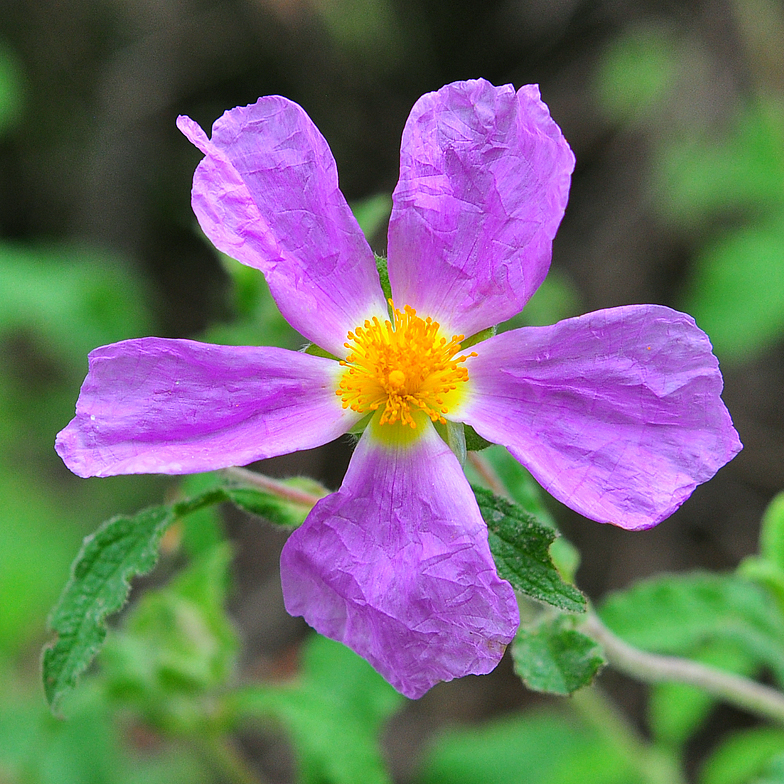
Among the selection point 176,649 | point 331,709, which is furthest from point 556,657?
point 176,649

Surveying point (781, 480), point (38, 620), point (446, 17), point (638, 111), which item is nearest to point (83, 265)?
point (38, 620)

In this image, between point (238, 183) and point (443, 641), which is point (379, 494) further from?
point (238, 183)

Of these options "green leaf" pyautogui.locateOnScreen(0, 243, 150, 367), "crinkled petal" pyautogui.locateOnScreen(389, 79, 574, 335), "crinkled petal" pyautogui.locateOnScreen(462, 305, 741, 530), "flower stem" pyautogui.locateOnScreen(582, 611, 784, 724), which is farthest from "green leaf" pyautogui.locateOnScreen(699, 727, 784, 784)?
"green leaf" pyautogui.locateOnScreen(0, 243, 150, 367)

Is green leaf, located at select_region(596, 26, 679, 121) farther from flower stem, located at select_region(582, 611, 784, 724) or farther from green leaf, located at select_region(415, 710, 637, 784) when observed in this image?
flower stem, located at select_region(582, 611, 784, 724)

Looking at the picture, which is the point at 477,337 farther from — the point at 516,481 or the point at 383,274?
the point at 516,481

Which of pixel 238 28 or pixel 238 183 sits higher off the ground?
pixel 238 183

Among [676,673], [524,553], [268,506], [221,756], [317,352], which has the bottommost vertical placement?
[221,756]
